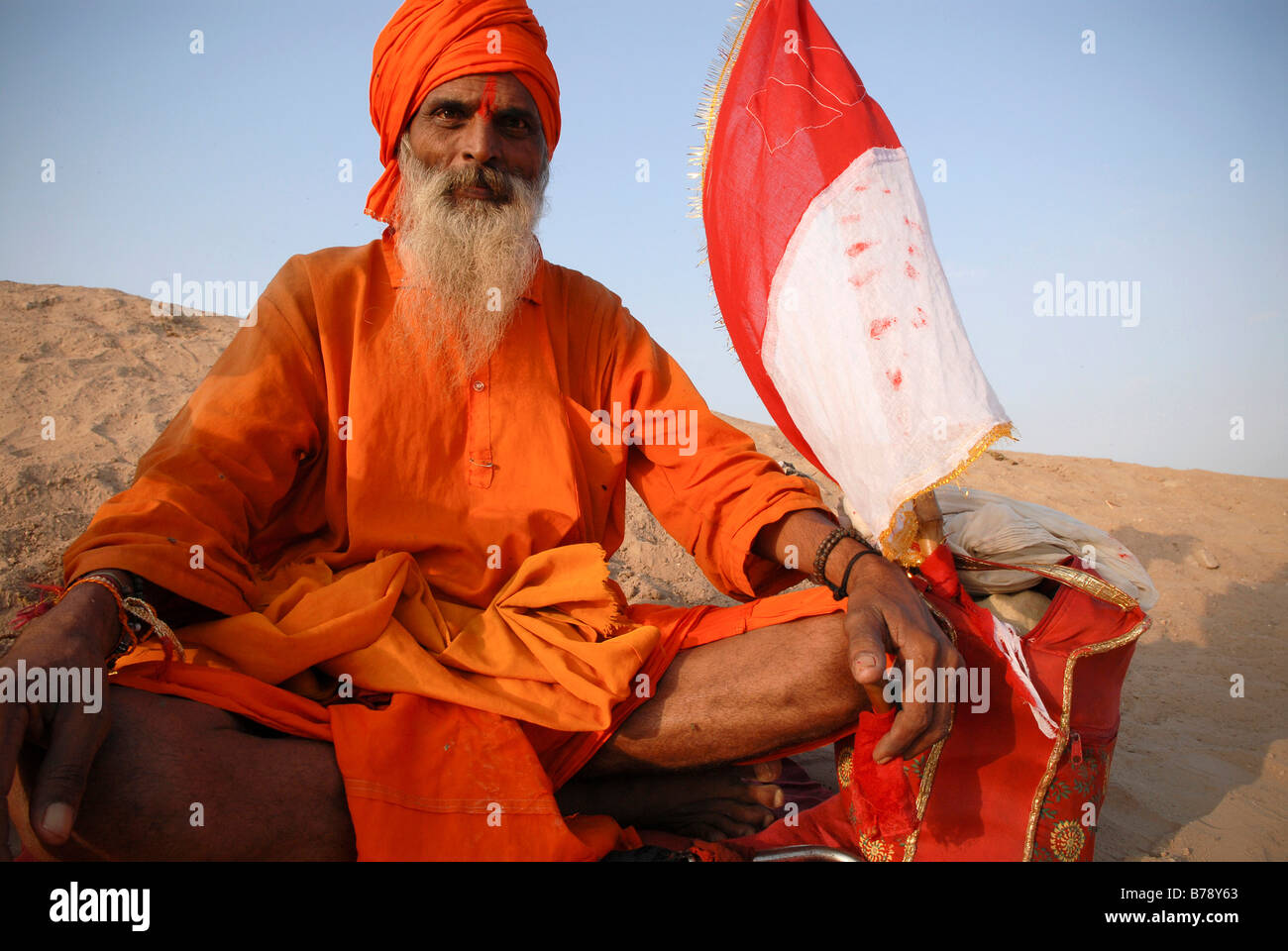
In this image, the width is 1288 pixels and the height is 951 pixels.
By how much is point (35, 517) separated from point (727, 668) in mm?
2817

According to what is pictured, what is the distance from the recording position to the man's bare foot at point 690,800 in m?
2.55

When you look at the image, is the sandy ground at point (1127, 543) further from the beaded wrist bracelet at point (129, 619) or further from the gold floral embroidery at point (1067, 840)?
the beaded wrist bracelet at point (129, 619)

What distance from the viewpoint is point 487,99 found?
291 cm

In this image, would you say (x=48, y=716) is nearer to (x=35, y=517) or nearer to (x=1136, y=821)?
(x=35, y=517)

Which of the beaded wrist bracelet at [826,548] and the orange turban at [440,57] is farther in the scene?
the orange turban at [440,57]

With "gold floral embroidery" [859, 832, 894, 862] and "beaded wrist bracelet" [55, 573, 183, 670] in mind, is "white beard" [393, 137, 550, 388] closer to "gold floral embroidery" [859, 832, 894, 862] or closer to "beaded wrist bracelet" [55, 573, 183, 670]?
"beaded wrist bracelet" [55, 573, 183, 670]

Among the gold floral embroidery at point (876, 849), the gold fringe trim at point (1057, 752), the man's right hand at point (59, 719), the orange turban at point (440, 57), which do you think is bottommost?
the gold floral embroidery at point (876, 849)

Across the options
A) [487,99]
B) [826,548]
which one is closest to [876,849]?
[826,548]

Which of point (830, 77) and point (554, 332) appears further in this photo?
point (554, 332)

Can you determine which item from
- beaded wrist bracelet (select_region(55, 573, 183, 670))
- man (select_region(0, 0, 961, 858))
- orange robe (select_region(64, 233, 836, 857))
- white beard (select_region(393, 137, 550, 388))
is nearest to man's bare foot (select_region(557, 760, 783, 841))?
man (select_region(0, 0, 961, 858))

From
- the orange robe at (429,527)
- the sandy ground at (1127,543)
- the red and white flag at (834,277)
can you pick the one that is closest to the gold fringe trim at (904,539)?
the red and white flag at (834,277)

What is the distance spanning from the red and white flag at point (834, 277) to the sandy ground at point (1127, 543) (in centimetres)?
138

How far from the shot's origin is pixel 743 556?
2654mm

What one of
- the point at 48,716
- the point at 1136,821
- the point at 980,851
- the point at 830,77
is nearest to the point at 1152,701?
the point at 1136,821
